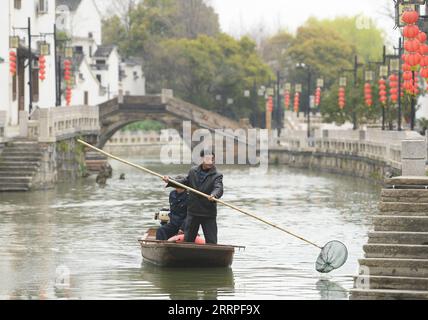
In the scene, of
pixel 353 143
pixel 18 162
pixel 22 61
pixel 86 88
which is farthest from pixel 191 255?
pixel 86 88

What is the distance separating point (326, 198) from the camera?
4816 centimetres

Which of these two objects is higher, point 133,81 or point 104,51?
point 104,51

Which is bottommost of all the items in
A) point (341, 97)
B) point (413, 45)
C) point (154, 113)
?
point (154, 113)

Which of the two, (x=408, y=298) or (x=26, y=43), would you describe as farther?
(x=26, y=43)

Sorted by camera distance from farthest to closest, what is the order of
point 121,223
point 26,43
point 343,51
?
point 343,51
point 26,43
point 121,223

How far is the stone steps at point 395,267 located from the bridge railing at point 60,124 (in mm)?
30776

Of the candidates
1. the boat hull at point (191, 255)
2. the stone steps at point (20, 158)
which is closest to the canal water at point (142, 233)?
the boat hull at point (191, 255)

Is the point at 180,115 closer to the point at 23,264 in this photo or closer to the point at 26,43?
the point at 26,43

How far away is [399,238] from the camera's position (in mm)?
21312

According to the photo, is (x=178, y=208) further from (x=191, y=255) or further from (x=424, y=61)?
(x=424, y=61)

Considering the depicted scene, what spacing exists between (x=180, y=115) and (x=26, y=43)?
19.4 m

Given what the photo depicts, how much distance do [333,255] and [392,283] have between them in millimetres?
3888

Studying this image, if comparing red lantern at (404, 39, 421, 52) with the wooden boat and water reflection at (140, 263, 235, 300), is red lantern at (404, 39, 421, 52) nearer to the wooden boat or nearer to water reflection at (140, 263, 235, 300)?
the wooden boat
